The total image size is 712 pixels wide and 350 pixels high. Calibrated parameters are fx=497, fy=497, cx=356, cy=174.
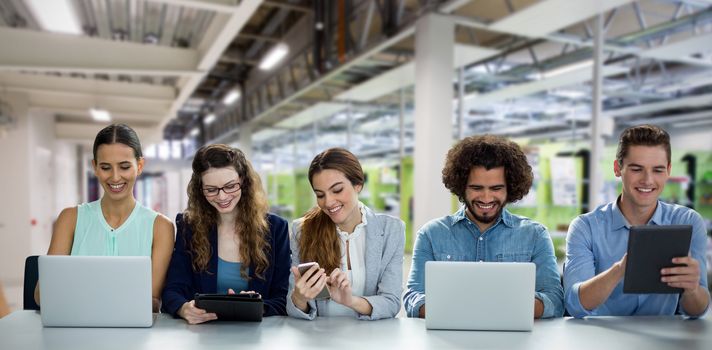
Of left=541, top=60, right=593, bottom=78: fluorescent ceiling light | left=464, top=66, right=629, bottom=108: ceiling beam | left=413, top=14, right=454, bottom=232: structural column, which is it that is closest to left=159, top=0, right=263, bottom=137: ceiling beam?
left=413, top=14, right=454, bottom=232: structural column

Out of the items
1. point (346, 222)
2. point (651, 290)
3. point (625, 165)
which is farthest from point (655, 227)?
point (346, 222)

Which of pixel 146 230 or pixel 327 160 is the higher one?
pixel 327 160

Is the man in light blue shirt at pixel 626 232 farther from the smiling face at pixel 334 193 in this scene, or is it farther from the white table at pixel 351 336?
the smiling face at pixel 334 193

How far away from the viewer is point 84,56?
5402 millimetres

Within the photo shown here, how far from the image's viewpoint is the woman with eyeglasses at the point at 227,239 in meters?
2.18

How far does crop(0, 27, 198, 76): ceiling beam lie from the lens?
203 inches

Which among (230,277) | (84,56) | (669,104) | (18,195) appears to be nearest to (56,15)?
(84,56)

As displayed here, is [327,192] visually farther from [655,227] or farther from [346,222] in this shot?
[655,227]

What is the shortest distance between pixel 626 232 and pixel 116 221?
7.59 feet

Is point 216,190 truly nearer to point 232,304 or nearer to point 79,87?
point 232,304

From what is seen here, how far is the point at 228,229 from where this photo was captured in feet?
7.53

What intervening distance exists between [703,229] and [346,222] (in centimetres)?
149

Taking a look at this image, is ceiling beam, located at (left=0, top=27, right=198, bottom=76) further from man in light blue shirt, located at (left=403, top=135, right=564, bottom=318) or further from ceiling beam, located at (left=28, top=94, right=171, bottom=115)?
man in light blue shirt, located at (left=403, top=135, right=564, bottom=318)

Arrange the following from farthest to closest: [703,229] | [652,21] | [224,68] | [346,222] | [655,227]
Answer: [224,68] → [652,21] → [346,222] → [703,229] → [655,227]
